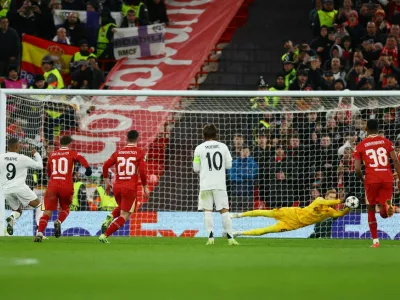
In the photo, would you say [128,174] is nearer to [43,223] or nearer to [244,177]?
[43,223]

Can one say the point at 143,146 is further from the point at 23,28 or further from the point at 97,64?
the point at 23,28

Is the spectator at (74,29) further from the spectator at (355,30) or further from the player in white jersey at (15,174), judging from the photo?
the player in white jersey at (15,174)

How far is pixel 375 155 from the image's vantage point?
52.5 feet

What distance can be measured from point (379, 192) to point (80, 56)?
10.5 m

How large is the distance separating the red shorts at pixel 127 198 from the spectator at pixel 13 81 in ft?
22.3

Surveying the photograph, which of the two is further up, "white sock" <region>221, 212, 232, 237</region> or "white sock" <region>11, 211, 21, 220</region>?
"white sock" <region>11, 211, 21, 220</region>

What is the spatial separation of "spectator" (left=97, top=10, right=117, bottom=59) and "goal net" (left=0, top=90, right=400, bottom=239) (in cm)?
398

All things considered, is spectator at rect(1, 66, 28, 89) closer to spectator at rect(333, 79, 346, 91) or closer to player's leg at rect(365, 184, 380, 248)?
spectator at rect(333, 79, 346, 91)

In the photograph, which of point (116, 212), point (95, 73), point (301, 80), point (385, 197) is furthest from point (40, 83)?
point (385, 197)

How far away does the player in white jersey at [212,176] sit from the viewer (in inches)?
647

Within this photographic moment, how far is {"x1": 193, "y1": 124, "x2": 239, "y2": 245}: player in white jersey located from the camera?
1642cm

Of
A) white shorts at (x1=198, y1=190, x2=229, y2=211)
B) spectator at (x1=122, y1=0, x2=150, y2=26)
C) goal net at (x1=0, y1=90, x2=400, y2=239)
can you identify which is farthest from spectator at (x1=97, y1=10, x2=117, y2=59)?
white shorts at (x1=198, y1=190, x2=229, y2=211)

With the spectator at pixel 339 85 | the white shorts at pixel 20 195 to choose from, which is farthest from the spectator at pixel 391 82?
the white shorts at pixel 20 195

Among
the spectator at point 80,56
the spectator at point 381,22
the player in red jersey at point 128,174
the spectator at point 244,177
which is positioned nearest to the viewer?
the player in red jersey at point 128,174
